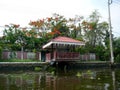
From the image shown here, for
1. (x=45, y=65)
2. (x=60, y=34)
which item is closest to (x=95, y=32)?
(x=60, y=34)

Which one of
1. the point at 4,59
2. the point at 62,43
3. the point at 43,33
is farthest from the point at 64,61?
the point at 43,33

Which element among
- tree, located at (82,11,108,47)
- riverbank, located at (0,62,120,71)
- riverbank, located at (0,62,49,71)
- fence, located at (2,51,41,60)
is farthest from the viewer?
tree, located at (82,11,108,47)

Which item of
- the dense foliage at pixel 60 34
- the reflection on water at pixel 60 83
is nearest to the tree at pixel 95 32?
the dense foliage at pixel 60 34

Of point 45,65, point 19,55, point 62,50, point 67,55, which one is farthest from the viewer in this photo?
point 19,55

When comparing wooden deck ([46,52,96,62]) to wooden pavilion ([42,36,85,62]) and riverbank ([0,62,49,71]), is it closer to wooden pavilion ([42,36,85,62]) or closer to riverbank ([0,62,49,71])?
wooden pavilion ([42,36,85,62])

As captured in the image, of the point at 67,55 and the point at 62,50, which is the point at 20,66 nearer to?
the point at 67,55

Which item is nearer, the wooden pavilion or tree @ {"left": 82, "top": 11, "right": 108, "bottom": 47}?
the wooden pavilion

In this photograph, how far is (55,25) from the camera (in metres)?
42.1

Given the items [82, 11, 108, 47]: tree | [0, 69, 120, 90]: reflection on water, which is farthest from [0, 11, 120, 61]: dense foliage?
[0, 69, 120, 90]: reflection on water

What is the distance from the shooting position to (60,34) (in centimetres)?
4116

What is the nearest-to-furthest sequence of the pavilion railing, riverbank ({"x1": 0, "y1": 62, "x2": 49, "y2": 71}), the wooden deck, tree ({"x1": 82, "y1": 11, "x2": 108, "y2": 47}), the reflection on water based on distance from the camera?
the reflection on water → riverbank ({"x1": 0, "y1": 62, "x2": 49, "y2": 71}) → the wooden deck → the pavilion railing → tree ({"x1": 82, "y1": 11, "x2": 108, "y2": 47})

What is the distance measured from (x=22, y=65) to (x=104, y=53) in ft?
53.2

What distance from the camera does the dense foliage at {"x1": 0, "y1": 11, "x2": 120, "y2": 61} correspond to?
3725 cm

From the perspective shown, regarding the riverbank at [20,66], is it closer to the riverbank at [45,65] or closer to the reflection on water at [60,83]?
the riverbank at [45,65]
